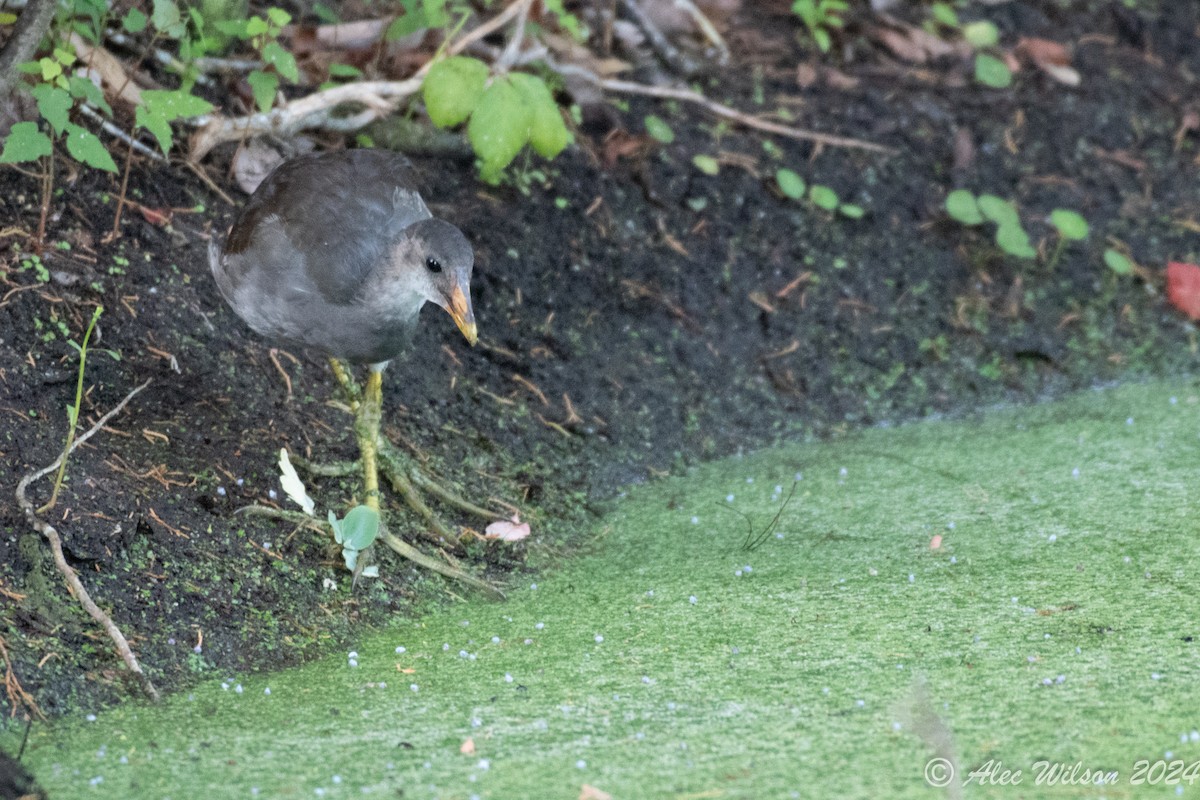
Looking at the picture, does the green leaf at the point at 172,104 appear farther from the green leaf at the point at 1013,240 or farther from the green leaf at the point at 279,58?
the green leaf at the point at 1013,240

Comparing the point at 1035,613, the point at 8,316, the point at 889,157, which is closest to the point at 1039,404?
the point at 889,157

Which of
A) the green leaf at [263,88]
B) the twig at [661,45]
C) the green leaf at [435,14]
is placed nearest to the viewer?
the green leaf at [263,88]

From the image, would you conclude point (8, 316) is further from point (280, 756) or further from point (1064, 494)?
point (1064, 494)

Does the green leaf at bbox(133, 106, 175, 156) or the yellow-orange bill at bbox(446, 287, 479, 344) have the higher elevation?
the green leaf at bbox(133, 106, 175, 156)

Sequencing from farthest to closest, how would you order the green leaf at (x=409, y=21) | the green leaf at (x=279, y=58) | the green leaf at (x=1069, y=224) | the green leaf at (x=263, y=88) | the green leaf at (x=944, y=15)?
the green leaf at (x=944, y=15), the green leaf at (x=1069, y=224), the green leaf at (x=409, y=21), the green leaf at (x=263, y=88), the green leaf at (x=279, y=58)

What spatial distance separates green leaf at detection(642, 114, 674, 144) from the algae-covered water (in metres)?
1.43

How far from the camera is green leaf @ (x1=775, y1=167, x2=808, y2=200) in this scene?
4329 mm

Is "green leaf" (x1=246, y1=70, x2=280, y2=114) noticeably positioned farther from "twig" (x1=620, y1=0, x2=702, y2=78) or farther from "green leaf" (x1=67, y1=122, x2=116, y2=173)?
"twig" (x1=620, y1=0, x2=702, y2=78)

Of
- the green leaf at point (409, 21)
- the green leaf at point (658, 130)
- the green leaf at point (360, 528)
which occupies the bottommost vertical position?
the green leaf at point (360, 528)

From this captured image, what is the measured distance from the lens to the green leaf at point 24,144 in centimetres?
283

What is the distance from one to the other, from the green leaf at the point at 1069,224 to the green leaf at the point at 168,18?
113 inches

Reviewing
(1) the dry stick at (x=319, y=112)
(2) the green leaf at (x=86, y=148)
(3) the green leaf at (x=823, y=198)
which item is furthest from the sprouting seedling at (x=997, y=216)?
(2) the green leaf at (x=86, y=148)

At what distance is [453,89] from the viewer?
3.61 meters

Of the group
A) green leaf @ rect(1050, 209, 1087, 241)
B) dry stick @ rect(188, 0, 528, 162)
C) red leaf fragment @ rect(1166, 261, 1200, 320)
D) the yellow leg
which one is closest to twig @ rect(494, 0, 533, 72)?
dry stick @ rect(188, 0, 528, 162)
